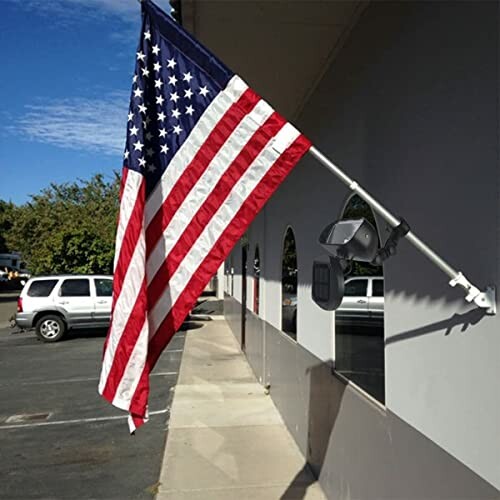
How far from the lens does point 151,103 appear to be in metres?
2.95

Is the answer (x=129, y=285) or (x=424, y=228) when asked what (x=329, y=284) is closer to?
(x=424, y=228)

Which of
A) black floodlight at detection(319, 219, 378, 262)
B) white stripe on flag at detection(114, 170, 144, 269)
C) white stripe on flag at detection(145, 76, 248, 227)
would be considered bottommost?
black floodlight at detection(319, 219, 378, 262)

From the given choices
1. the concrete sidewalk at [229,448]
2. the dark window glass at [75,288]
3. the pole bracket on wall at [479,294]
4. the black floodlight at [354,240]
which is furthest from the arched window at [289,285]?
the dark window glass at [75,288]

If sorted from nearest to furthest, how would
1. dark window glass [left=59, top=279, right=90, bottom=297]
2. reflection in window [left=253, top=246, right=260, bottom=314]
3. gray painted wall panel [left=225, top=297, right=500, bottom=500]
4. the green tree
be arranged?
gray painted wall panel [left=225, top=297, right=500, bottom=500]
reflection in window [left=253, top=246, right=260, bottom=314]
dark window glass [left=59, top=279, right=90, bottom=297]
the green tree

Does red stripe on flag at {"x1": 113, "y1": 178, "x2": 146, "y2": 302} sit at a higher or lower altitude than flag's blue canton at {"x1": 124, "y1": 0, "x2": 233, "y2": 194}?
lower

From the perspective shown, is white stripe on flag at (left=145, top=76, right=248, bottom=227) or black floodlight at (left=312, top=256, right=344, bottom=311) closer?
white stripe on flag at (left=145, top=76, right=248, bottom=227)

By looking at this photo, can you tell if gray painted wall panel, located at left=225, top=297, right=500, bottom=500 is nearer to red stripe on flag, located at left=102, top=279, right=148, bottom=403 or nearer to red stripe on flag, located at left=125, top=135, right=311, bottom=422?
red stripe on flag, located at left=125, top=135, right=311, bottom=422

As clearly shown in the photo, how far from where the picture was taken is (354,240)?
8.13 ft

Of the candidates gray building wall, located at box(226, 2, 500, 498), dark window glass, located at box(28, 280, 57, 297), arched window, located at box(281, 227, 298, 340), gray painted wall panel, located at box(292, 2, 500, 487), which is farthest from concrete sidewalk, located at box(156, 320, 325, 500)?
dark window glass, located at box(28, 280, 57, 297)

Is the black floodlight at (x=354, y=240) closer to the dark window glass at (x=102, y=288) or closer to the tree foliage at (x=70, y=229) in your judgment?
the dark window glass at (x=102, y=288)

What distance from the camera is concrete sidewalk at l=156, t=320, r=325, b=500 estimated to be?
5.06m

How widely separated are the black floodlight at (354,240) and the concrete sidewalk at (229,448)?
3152mm

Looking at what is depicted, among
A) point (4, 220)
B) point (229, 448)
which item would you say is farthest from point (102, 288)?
point (4, 220)

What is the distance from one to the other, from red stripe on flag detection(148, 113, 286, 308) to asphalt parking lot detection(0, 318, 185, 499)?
3091 mm
